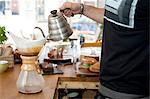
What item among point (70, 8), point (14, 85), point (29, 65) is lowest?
point (14, 85)

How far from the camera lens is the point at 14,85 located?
136 centimetres

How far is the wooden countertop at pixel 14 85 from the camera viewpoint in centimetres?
121

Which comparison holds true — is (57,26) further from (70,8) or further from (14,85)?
(14,85)

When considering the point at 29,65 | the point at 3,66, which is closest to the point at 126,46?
the point at 29,65

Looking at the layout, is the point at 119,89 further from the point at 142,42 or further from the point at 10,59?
the point at 10,59

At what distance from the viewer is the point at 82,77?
1.53 metres

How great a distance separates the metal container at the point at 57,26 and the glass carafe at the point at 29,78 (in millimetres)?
315

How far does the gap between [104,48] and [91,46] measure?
44.2 inches

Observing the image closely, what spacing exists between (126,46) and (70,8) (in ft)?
1.84

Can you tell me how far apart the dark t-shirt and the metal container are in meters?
0.38

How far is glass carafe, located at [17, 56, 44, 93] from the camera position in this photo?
125cm

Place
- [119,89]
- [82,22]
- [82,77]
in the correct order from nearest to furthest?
1. [119,89]
2. [82,77]
3. [82,22]

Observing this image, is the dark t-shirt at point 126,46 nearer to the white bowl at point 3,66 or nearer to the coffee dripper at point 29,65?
the coffee dripper at point 29,65

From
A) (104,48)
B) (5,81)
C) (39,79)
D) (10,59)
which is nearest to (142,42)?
(104,48)
